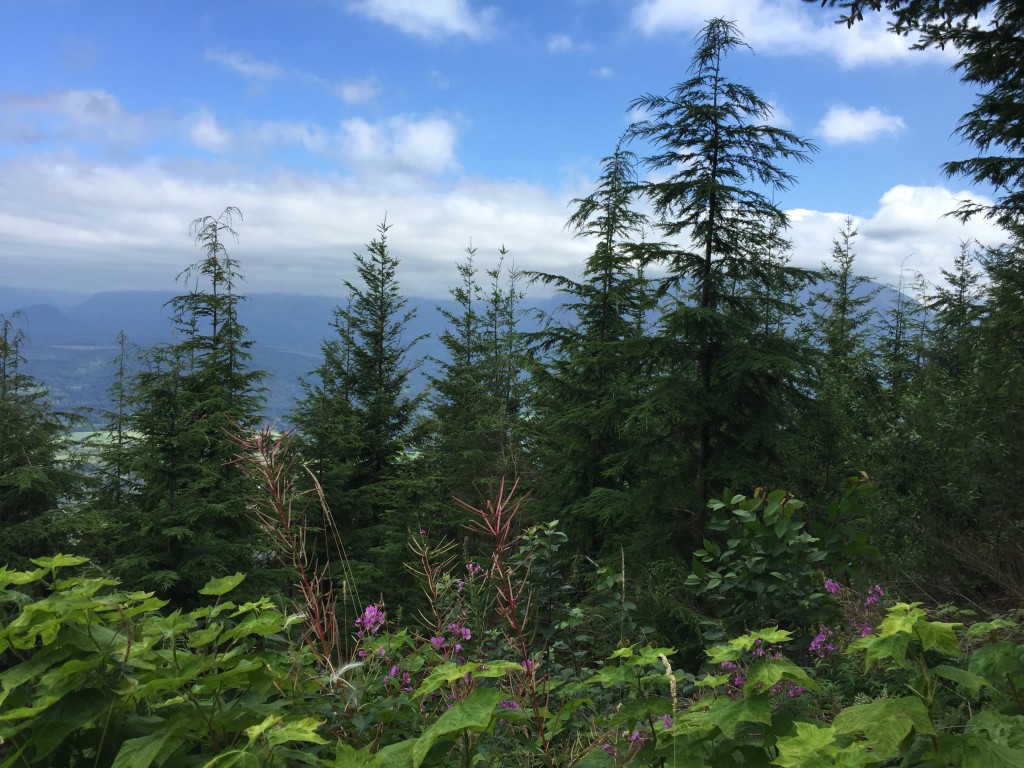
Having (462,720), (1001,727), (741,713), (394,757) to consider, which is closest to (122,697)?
(394,757)

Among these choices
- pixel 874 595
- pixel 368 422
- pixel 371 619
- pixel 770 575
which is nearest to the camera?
pixel 371 619

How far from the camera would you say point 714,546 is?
2.87 m

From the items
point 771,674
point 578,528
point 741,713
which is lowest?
point 578,528

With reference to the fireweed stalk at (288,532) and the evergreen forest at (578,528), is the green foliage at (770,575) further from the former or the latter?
the fireweed stalk at (288,532)

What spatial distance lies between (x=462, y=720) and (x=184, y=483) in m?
12.0

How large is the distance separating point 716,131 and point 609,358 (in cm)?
396

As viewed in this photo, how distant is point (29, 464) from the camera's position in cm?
1245

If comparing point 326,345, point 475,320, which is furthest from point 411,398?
point 475,320

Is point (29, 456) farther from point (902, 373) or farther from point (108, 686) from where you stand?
point (902, 373)

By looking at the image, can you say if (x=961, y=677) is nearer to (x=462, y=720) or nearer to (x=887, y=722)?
(x=887, y=722)

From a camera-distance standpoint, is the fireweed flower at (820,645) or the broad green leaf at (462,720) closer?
the broad green leaf at (462,720)

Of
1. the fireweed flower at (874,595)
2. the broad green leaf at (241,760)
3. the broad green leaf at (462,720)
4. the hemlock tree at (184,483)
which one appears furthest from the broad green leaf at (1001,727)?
the hemlock tree at (184,483)

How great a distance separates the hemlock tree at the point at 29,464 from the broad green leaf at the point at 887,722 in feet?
43.4

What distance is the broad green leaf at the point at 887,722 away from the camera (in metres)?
1.16
